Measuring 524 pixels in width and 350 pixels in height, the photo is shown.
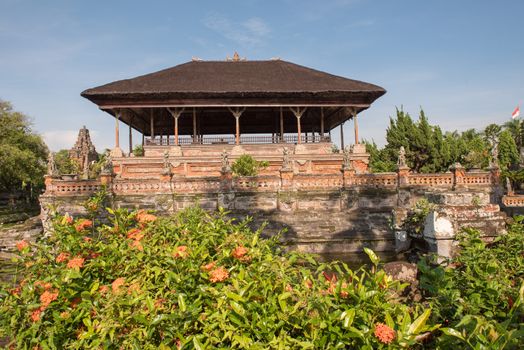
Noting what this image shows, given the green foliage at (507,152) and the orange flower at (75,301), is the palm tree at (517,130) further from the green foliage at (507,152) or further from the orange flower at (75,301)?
the orange flower at (75,301)

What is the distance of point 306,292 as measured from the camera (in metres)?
2.25

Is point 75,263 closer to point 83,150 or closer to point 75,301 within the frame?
point 75,301

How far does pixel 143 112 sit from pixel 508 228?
21.8 metres

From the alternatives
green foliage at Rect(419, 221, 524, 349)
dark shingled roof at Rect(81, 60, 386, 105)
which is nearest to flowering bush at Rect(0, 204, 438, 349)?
green foliage at Rect(419, 221, 524, 349)

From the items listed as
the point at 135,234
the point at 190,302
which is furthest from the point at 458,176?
the point at 190,302

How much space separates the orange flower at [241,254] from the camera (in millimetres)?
2598

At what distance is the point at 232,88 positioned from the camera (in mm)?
19484

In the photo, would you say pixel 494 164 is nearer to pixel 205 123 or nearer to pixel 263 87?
pixel 263 87

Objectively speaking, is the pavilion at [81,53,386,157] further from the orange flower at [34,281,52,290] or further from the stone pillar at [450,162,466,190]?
the orange flower at [34,281,52,290]

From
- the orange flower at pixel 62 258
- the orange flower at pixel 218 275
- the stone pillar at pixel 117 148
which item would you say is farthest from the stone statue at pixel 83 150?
the orange flower at pixel 218 275

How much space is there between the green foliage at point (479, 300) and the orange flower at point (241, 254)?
132 centimetres

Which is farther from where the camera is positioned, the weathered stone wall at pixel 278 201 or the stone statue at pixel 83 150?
the stone statue at pixel 83 150

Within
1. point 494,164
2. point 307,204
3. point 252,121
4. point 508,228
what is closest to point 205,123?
point 252,121

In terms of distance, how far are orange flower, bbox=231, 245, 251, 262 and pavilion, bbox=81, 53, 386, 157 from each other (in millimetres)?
16870
